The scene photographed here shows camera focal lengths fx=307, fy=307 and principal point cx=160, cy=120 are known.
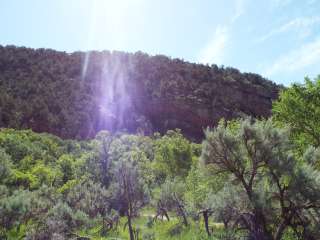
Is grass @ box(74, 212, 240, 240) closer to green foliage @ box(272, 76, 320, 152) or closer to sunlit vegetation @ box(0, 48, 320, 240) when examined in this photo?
sunlit vegetation @ box(0, 48, 320, 240)

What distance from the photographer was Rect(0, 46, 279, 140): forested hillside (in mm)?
89938

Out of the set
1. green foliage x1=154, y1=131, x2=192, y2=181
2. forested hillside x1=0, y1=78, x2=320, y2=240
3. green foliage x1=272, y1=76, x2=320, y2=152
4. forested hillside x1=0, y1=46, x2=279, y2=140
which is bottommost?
forested hillside x1=0, y1=78, x2=320, y2=240

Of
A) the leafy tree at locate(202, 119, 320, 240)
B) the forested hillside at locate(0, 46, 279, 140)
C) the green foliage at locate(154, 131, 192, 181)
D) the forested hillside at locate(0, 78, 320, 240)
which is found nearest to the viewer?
the leafy tree at locate(202, 119, 320, 240)

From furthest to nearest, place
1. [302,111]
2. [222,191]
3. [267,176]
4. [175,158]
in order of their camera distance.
Result: [175,158], [302,111], [222,191], [267,176]

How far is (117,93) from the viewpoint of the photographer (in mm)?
107250

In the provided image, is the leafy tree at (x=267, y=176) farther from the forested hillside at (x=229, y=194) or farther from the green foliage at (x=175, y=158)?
the green foliage at (x=175, y=158)

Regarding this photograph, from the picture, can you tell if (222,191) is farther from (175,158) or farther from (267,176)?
(175,158)

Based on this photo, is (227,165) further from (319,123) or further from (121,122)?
(121,122)

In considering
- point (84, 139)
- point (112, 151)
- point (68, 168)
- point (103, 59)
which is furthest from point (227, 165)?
point (103, 59)

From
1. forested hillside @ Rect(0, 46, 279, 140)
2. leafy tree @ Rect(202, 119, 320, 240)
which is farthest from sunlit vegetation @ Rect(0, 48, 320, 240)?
forested hillside @ Rect(0, 46, 279, 140)

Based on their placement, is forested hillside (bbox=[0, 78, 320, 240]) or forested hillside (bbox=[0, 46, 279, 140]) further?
forested hillside (bbox=[0, 46, 279, 140])

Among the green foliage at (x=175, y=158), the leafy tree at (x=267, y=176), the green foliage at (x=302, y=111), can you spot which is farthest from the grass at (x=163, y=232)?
the green foliage at (x=175, y=158)

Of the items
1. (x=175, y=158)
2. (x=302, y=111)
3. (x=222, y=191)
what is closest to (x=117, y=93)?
(x=175, y=158)

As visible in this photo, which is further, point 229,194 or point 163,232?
point 163,232
